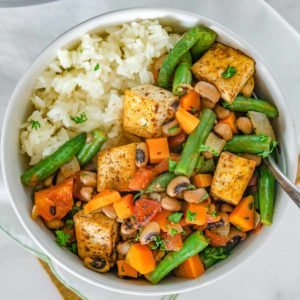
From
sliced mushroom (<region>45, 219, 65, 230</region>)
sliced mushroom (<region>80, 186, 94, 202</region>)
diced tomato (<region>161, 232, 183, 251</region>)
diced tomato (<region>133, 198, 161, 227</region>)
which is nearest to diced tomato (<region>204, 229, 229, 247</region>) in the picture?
diced tomato (<region>161, 232, 183, 251</region>)

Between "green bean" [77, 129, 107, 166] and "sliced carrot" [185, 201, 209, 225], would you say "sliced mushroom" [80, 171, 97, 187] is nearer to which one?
"green bean" [77, 129, 107, 166]

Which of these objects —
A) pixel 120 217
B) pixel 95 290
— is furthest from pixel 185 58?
pixel 95 290

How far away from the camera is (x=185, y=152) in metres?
2.04

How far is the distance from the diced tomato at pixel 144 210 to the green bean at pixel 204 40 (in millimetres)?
617

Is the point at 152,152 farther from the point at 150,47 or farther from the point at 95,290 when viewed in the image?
the point at 95,290

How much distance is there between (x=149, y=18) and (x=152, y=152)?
528mm

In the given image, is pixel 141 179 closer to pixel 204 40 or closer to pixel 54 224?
pixel 54 224

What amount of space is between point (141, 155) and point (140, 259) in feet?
1.26

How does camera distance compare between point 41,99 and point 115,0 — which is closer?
point 41,99

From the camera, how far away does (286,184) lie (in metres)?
2.03

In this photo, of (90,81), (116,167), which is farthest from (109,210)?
(90,81)

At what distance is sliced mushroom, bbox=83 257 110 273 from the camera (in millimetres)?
2076

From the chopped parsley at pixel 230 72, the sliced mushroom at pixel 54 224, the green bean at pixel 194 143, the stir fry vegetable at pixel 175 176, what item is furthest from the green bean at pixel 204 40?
the sliced mushroom at pixel 54 224

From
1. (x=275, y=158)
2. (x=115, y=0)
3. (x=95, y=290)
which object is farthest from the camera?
(x=95, y=290)
